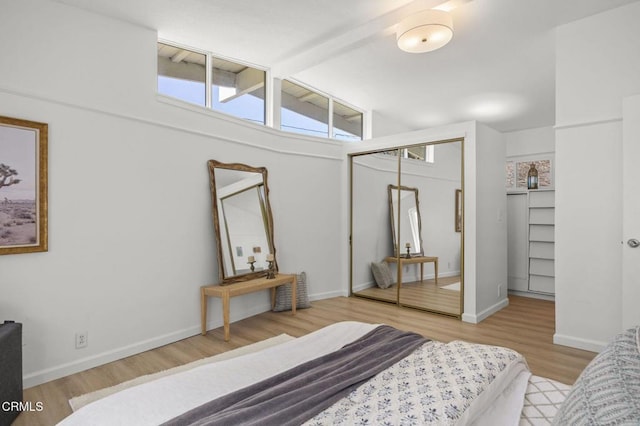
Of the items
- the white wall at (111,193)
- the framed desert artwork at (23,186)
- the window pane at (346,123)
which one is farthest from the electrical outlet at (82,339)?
the window pane at (346,123)

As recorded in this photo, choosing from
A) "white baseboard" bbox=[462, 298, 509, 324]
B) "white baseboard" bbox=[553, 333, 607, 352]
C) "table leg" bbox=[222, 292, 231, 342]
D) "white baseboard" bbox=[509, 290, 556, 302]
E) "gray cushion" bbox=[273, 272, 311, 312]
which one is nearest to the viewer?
"white baseboard" bbox=[553, 333, 607, 352]

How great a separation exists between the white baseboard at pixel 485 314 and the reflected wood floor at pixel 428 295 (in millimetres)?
102

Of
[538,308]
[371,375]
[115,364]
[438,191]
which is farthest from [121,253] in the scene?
[538,308]

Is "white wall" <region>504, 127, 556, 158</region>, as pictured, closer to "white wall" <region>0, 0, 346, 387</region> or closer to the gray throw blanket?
"white wall" <region>0, 0, 346, 387</region>

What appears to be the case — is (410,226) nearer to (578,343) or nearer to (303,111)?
(578,343)

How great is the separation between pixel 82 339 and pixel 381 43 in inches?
152

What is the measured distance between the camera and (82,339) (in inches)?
107

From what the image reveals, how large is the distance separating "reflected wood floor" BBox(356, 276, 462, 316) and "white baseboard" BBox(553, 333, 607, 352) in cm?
100

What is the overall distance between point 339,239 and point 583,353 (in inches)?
122

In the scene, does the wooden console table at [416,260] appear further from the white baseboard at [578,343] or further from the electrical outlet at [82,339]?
the electrical outlet at [82,339]

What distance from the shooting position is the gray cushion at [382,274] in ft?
15.7

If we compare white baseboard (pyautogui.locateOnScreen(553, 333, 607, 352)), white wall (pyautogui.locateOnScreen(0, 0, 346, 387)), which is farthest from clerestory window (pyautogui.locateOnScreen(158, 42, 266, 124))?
white baseboard (pyautogui.locateOnScreen(553, 333, 607, 352))

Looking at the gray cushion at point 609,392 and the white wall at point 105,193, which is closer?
the gray cushion at point 609,392

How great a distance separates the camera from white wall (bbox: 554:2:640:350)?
295 cm
